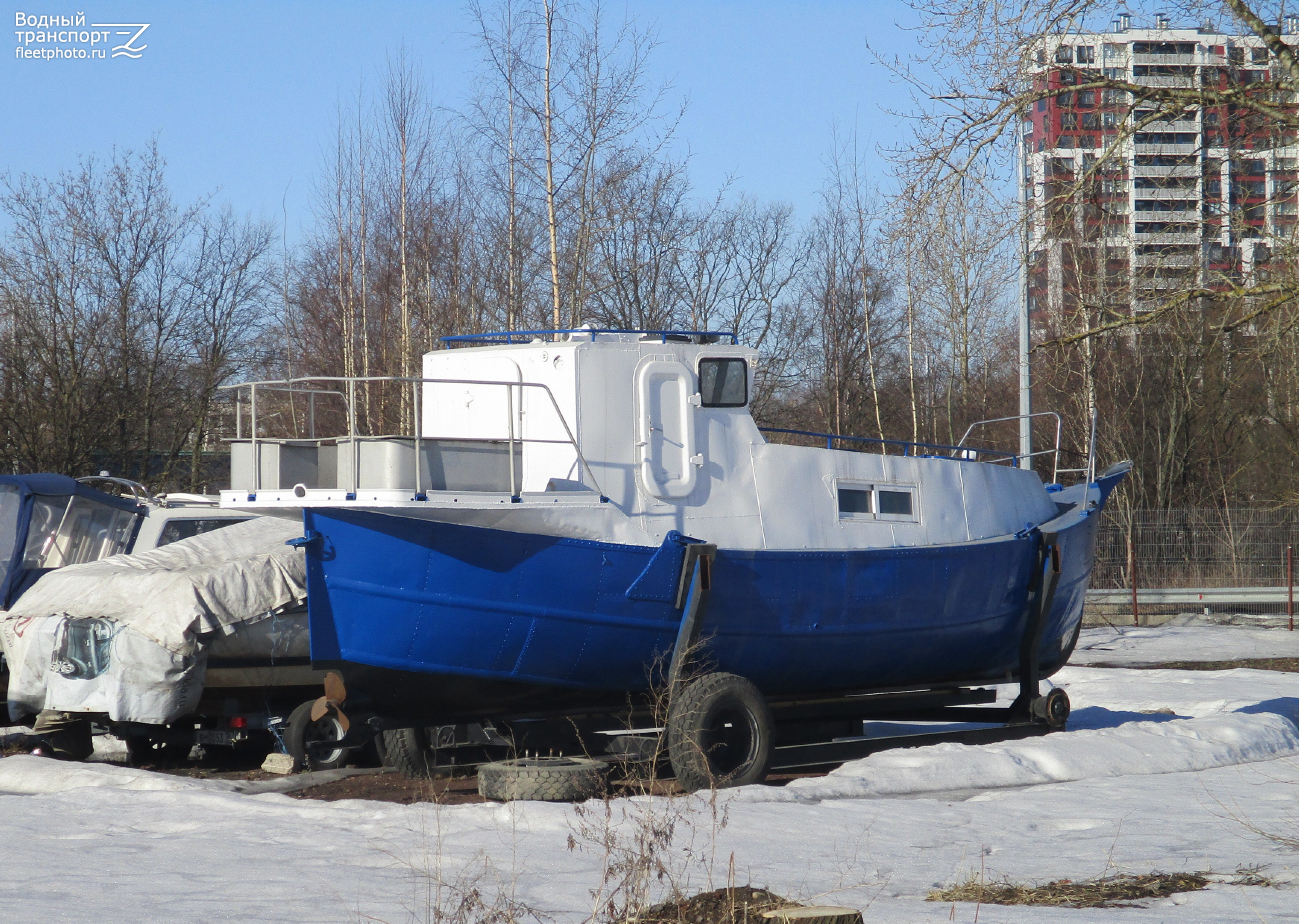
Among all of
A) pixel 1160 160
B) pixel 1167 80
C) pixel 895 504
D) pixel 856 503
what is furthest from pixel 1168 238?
pixel 856 503

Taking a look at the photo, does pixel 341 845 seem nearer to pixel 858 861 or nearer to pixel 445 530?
pixel 445 530

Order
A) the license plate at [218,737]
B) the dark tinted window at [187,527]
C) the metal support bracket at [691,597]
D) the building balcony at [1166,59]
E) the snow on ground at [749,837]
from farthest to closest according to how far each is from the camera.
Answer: the dark tinted window at [187,527], the building balcony at [1166,59], the license plate at [218,737], the metal support bracket at [691,597], the snow on ground at [749,837]

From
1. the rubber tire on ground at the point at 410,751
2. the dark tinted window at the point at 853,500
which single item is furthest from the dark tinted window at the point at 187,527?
the dark tinted window at the point at 853,500

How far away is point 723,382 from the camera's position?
33.2ft

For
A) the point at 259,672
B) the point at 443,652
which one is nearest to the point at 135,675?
the point at 259,672

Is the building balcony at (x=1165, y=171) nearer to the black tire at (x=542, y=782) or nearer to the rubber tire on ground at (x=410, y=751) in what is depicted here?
the black tire at (x=542, y=782)

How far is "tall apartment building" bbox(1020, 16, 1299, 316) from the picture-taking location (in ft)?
35.9

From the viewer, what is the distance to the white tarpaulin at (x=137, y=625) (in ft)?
30.8

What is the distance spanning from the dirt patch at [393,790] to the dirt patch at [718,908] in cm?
372

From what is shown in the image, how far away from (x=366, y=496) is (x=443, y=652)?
3.85 ft

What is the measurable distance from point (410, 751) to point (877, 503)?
A: 4.32m

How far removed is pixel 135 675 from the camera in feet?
31.0

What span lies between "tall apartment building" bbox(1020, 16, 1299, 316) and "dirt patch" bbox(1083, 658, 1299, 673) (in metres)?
6.88

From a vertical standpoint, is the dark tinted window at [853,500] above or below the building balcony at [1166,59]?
below
